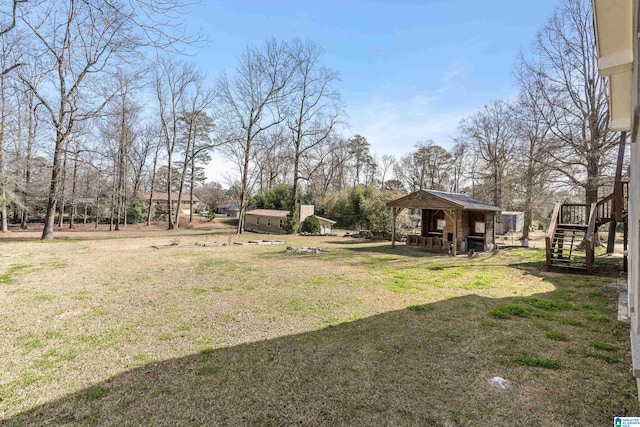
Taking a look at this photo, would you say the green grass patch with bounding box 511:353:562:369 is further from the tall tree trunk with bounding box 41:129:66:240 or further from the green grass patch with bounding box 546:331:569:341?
the tall tree trunk with bounding box 41:129:66:240

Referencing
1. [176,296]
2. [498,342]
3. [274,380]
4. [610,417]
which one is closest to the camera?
[610,417]

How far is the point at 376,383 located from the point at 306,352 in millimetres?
1061

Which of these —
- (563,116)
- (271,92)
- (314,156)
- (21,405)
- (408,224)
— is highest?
(271,92)

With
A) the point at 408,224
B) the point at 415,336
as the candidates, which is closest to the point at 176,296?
the point at 415,336

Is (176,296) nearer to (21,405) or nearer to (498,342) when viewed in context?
(21,405)

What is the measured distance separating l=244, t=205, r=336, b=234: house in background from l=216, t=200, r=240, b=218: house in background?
70.8ft

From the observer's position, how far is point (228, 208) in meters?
51.1

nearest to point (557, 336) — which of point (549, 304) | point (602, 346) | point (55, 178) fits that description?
point (602, 346)

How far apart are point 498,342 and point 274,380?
10.5 feet

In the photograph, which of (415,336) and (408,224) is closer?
→ (415,336)

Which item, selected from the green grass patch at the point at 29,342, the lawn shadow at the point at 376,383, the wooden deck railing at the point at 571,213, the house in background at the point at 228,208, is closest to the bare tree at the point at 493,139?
the wooden deck railing at the point at 571,213

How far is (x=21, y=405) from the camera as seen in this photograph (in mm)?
2693

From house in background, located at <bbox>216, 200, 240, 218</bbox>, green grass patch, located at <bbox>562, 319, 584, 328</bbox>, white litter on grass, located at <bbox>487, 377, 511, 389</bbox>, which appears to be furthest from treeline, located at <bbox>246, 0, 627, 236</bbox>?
house in background, located at <bbox>216, 200, 240, 218</bbox>

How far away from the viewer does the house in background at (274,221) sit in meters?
25.5
